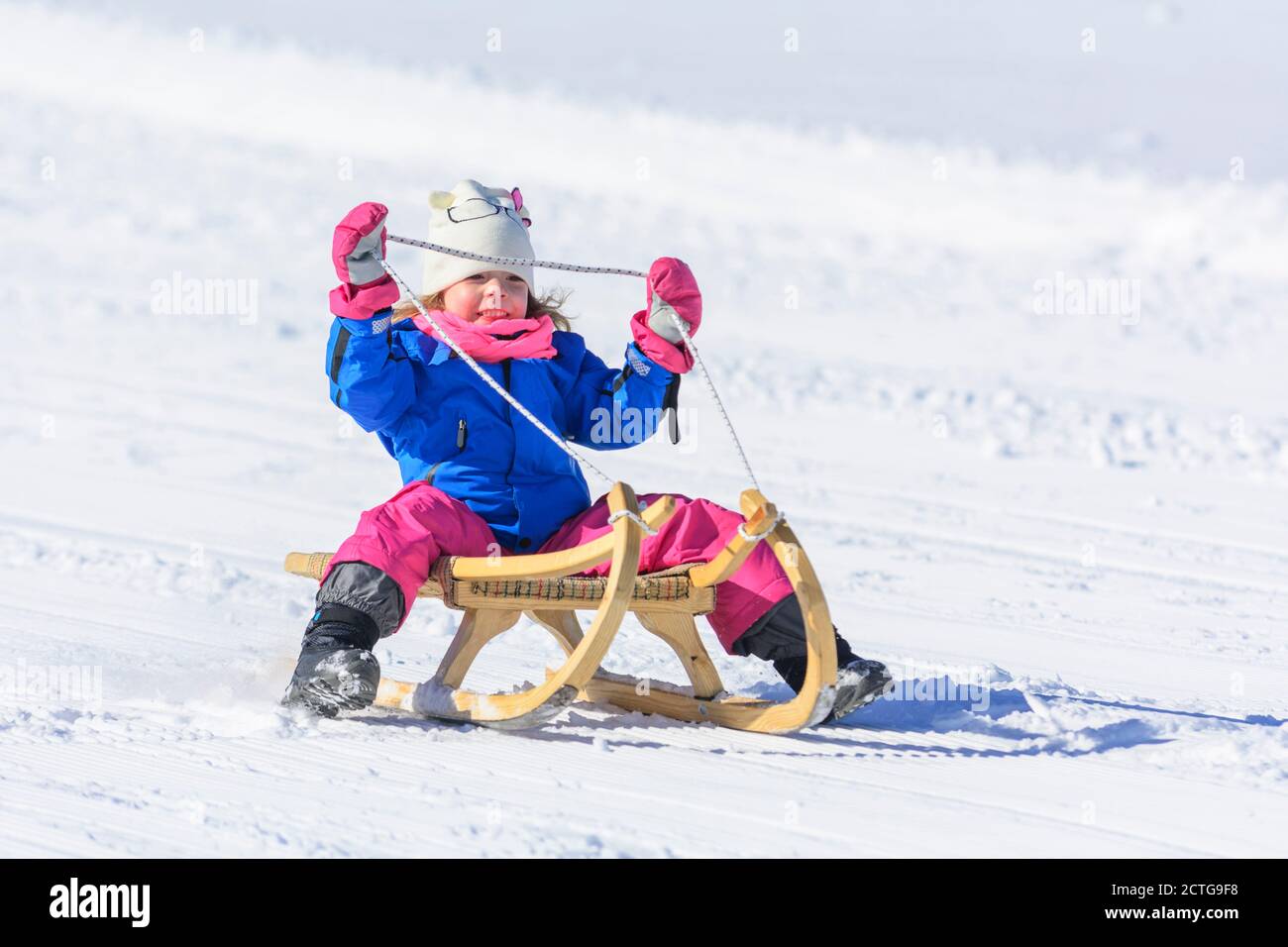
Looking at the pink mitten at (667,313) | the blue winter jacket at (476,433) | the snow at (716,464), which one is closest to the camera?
the snow at (716,464)

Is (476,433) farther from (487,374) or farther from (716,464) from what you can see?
(716,464)

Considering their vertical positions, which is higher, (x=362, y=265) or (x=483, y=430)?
(x=362, y=265)

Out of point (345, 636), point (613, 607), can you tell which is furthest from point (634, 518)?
point (345, 636)

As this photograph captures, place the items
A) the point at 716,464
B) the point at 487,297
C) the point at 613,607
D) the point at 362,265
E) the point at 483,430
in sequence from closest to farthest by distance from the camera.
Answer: the point at 613,607, the point at 362,265, the point at 483,430, the point at 487,297, the point at 716,464

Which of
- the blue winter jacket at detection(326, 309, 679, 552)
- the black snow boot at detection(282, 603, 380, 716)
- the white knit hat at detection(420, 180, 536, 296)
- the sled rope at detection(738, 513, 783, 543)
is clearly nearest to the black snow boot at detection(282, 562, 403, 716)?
the black snow boot at detection(282, 603, 380, 716)

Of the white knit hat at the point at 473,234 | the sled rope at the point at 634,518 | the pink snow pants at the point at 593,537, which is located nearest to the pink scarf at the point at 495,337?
the white knit hat at the point at 473,234

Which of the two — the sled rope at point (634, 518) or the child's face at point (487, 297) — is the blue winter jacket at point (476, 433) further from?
the sled rope at point (634, 518)

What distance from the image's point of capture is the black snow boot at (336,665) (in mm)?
3465

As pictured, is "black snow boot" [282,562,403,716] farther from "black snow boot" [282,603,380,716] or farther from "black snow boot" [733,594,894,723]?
"black snow boot" [733,594,894,723]

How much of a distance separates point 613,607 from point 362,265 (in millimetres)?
910

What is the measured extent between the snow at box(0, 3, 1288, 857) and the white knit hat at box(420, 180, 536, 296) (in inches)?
41.5

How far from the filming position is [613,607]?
3449 millimetres
